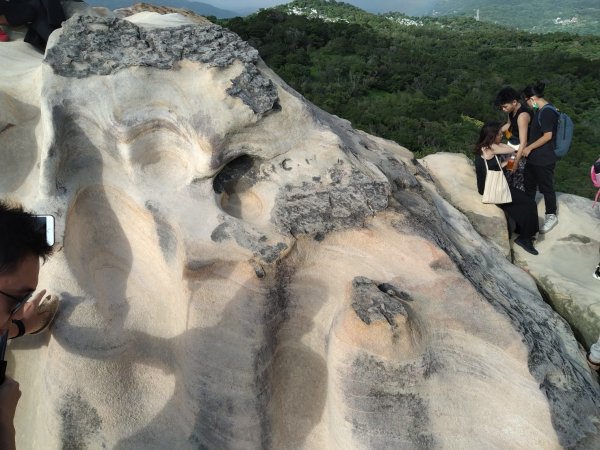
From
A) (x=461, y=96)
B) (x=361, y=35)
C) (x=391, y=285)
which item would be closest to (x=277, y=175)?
(x=391, y=285)

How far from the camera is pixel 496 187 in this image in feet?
18.1

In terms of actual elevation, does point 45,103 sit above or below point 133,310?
above

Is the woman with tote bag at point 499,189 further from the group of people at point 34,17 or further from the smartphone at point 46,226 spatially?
the smartphone at point 46,226

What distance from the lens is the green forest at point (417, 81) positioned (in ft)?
54.3

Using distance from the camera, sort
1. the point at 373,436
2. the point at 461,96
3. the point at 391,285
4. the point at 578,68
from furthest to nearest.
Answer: the point at 578,68
the point at 461,96
the point at 391,285
the point at 373,436

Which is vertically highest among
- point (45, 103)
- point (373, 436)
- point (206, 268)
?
point (45, 103)

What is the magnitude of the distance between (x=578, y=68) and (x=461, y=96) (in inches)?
400

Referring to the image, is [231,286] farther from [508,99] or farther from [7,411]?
[508,99]

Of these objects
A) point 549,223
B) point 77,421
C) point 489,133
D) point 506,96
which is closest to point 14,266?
point 77,421

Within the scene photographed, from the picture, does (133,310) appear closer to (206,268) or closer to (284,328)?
(206,268)

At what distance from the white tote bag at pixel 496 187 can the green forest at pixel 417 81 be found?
303 inches

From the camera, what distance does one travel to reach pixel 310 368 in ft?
10.6

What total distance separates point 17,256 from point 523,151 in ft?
16.9

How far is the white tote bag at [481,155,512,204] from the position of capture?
552 cm
